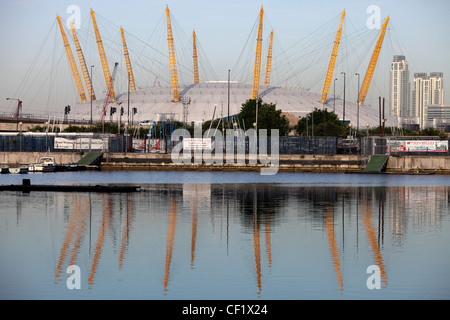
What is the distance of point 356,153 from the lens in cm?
12262

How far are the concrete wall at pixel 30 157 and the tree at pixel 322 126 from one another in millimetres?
57498

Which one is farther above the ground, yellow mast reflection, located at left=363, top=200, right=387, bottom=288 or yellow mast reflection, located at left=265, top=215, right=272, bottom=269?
yellow mast reflection, located at left=265, top=215, right=272, bottom=269

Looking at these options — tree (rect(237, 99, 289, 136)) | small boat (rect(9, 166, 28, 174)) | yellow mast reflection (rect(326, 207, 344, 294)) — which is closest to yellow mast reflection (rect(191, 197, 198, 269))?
yellow mast reflection (rect(326, 207, 344, 294))

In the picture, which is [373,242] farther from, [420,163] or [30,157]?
[30,157]

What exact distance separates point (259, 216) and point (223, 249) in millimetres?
12067

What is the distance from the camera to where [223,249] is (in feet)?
91.7

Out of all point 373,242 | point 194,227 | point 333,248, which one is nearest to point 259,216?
point 194,227

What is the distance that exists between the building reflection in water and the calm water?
69 mm

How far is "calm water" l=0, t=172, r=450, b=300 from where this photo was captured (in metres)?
21.1

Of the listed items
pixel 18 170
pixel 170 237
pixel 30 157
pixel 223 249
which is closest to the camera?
pixel 223 249

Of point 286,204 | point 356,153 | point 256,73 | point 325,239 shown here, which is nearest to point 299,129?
point 256,73

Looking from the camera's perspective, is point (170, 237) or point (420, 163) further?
point (420, 163)

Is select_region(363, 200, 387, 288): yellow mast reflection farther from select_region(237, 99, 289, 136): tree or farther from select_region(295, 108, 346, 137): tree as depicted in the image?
select_region(295, 108, 346, 137): tree

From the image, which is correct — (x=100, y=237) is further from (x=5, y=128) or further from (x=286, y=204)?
(x=5, y=128)
